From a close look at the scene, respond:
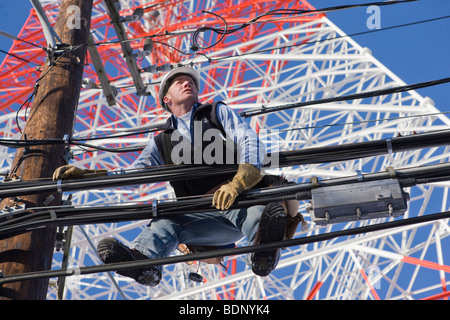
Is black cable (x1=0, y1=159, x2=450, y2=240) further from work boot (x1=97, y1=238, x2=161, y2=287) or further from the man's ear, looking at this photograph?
the man's ear

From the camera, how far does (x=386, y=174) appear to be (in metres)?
4.95

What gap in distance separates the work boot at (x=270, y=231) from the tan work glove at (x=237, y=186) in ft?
0.75

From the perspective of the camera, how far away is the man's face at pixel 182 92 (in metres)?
6.21

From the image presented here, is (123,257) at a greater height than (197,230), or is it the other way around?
(197,230)

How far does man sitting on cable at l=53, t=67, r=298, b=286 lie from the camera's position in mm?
5016

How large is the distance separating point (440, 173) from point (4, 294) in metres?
3.10

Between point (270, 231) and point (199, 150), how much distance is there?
42.1 inches

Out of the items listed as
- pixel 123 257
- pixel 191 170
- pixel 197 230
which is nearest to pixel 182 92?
pixel 191 170

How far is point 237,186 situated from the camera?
4.97 m

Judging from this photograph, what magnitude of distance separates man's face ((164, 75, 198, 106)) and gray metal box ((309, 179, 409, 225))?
1.70 metres

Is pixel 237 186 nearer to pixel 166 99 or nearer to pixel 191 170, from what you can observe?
pixel 191 170

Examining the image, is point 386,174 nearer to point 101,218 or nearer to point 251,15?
point 101,218

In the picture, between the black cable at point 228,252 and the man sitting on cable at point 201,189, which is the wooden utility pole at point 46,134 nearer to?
the black cable at point 228,252

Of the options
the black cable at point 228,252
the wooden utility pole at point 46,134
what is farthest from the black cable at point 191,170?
the black cable at point 228,252
